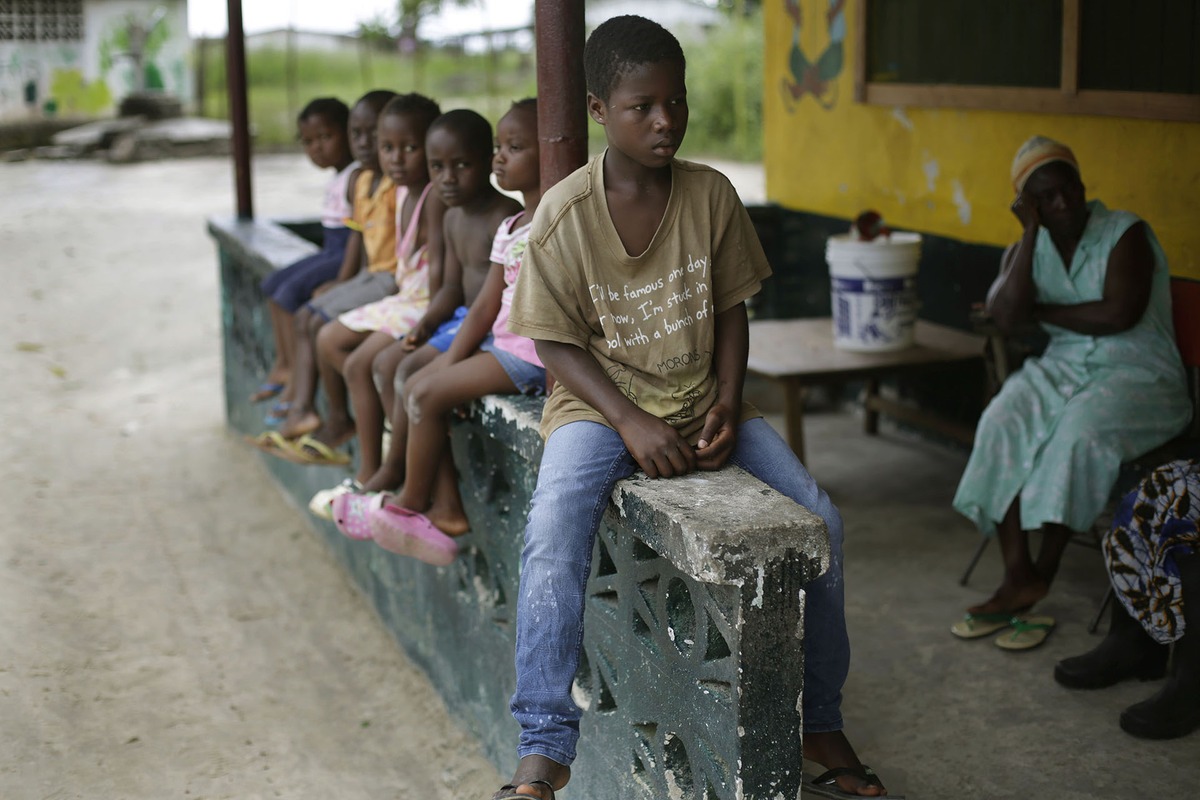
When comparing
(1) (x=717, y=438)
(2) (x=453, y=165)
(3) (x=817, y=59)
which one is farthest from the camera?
(3) (x=817, y=59)

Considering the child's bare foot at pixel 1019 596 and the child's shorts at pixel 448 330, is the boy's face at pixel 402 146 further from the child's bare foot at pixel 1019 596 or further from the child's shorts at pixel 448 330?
the child's bare foot at pixel 1019 596

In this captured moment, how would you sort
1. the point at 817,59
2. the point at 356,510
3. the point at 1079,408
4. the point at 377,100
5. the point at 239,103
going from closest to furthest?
the point at 356,510 → the point at 1079,408 → the point at 377,100 → the point at 239,103 → the point at 817,59

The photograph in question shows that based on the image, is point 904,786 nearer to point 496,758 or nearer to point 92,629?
point 496,758

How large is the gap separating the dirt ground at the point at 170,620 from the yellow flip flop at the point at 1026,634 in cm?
160

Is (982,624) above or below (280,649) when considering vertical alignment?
above

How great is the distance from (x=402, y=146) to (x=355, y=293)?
2.13 ft

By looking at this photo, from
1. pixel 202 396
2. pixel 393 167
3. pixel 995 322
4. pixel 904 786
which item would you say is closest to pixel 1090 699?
pixel 904 786

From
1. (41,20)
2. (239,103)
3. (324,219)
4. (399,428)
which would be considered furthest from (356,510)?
(41,20)

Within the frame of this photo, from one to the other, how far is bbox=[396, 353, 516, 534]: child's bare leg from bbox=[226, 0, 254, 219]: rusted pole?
3342 mm

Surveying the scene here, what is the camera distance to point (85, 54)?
21.6 meters

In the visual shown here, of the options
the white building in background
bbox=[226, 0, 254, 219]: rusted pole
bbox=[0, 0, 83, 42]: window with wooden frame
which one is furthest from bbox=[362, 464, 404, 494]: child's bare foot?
bbox=[0, 0, 83, 42]: window with wooden frame

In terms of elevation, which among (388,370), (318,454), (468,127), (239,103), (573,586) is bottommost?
(318,454)

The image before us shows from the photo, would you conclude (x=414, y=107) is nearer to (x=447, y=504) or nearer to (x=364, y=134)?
(x=364, y=134)

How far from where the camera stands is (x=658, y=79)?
97.0 inches
